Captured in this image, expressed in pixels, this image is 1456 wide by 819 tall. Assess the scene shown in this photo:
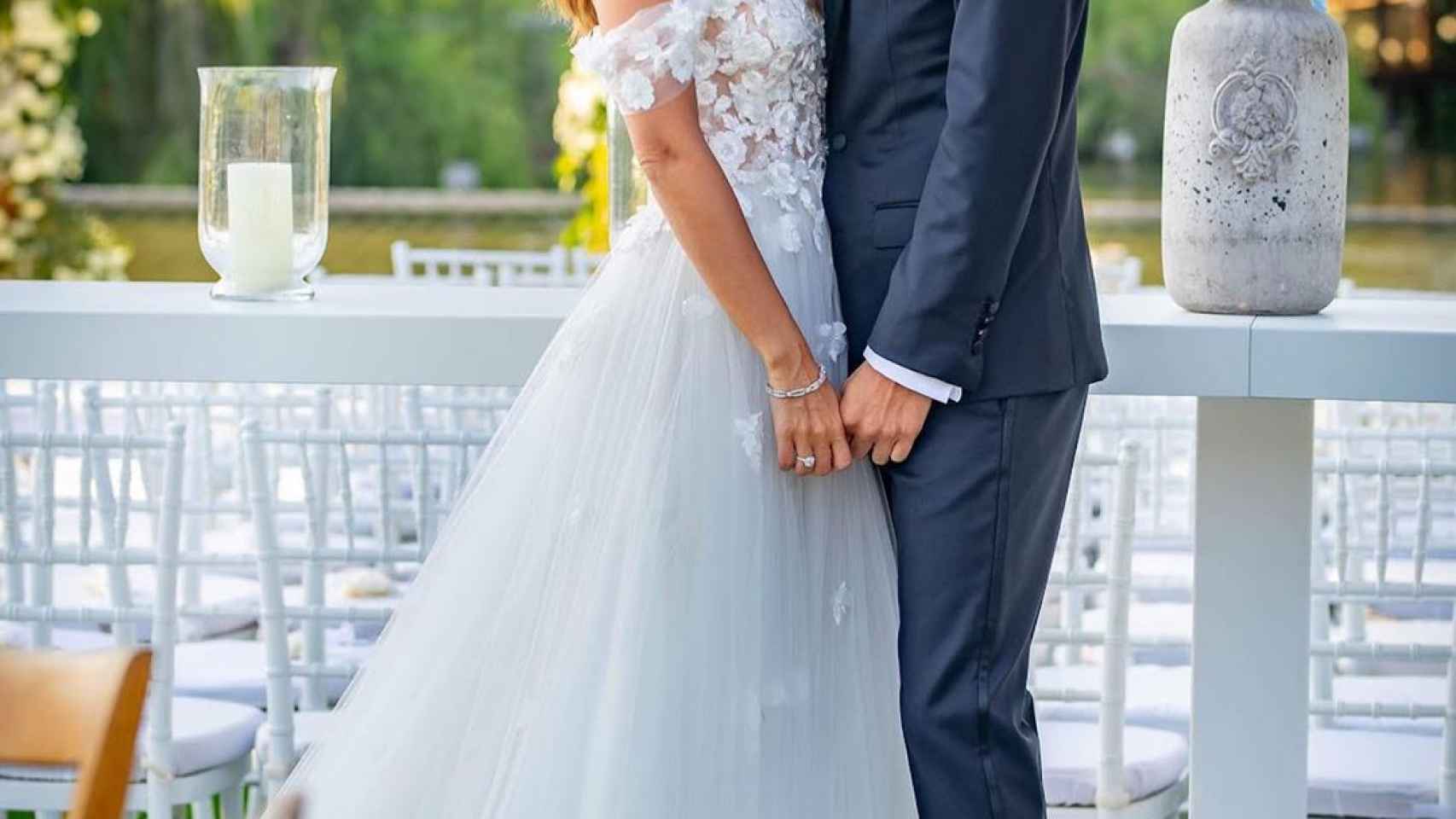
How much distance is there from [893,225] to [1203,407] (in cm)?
52

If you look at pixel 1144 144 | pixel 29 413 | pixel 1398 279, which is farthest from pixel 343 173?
pixel 29 413

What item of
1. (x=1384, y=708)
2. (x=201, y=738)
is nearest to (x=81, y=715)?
(x=201, y=738)

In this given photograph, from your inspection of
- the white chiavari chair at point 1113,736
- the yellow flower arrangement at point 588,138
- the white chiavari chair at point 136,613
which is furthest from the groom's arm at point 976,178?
the yellow flower arrangement at point 588,138

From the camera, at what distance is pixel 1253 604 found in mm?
1861

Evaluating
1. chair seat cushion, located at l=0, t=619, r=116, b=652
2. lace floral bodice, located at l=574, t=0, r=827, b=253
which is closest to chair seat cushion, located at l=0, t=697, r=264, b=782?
chair seat cushion, located at l=0, t=619, r=116, b=652

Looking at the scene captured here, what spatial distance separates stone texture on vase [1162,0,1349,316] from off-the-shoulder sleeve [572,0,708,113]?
530 millimetres

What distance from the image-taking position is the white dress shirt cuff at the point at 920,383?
4.81 feet

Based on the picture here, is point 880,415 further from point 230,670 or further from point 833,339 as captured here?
point 230,670

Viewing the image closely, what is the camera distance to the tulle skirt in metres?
Result: 1.51

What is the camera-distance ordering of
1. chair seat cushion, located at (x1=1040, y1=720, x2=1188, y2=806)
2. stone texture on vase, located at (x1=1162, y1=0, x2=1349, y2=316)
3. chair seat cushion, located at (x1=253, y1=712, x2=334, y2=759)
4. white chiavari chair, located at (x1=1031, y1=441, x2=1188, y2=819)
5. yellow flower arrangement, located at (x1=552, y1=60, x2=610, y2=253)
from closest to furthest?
1. stone texture on vase, located at (x1=1162, y1=0, x2=1349, y2=316)
2. white chiavari chair, located at (x1=1031, y1=441, x2=1188, y2=819)
3. chair seat cushion, located at (x1=1040, y1=720, x2=1188, y2=806)
4. chair seat cushion, located at (x1=253, y1=712, x2=334, y2=759)
5. yellow flower arrangement, located at (x1=552, y1=60, x2=610, y2=253)

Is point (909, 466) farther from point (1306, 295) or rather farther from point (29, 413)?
point (29, 413)

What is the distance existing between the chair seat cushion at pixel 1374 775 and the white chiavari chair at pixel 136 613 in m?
1.24

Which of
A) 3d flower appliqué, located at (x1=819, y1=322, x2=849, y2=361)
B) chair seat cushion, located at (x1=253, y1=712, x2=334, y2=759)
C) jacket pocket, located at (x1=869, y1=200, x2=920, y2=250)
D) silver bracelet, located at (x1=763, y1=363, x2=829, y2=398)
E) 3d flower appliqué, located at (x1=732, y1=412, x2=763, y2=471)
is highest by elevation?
jacket pocket, located at (x1=869, y1=200, x2=920, y2=250)

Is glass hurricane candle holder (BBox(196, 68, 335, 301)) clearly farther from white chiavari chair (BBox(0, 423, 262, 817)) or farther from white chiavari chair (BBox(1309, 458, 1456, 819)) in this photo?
white chiavari chair (BBox(1309, 458, 1456, 819))
